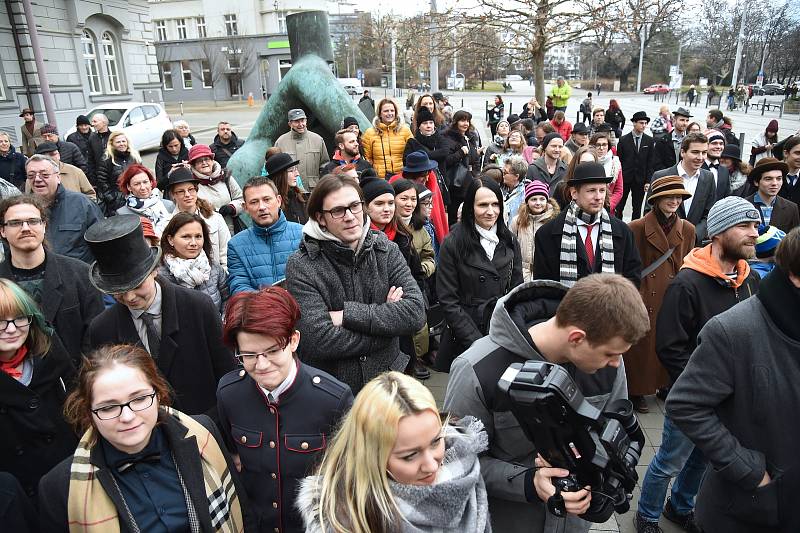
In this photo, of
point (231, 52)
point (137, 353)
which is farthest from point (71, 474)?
point (231, 52)

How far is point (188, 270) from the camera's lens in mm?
3572

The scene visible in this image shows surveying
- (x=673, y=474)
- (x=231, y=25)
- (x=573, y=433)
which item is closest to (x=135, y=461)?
(x=573, y=433)

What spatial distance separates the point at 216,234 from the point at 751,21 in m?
60.5

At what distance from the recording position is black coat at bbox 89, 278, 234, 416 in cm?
286

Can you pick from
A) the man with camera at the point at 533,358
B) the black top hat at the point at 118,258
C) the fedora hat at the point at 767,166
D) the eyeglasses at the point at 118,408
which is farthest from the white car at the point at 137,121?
the man with camera at the point at 533,358

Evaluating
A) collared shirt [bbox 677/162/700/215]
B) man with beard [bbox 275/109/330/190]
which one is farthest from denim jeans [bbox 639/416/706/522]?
man with beard [bbox 275/109/330/190]

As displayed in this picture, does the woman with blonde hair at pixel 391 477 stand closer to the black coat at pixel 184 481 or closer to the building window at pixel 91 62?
the black coat at pixel 184 481

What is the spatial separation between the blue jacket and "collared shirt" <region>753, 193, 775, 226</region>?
4.20 m

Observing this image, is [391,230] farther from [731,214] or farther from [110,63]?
[110,63]

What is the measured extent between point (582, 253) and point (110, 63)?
2667 cm

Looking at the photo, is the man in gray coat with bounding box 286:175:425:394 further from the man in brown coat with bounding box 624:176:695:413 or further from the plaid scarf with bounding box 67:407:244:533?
the man in brown coat with bounding box 624:176:695:413

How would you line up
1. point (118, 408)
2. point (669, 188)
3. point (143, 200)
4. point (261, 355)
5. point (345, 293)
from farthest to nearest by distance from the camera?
point (143, 200) → point (669, 188) → point (345, 293) → point (261, 355) → point (118, 408)

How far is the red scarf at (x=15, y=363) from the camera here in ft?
8.29

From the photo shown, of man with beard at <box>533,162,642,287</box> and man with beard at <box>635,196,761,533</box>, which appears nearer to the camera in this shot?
man with beard at <box>635,196,761,533</box>
